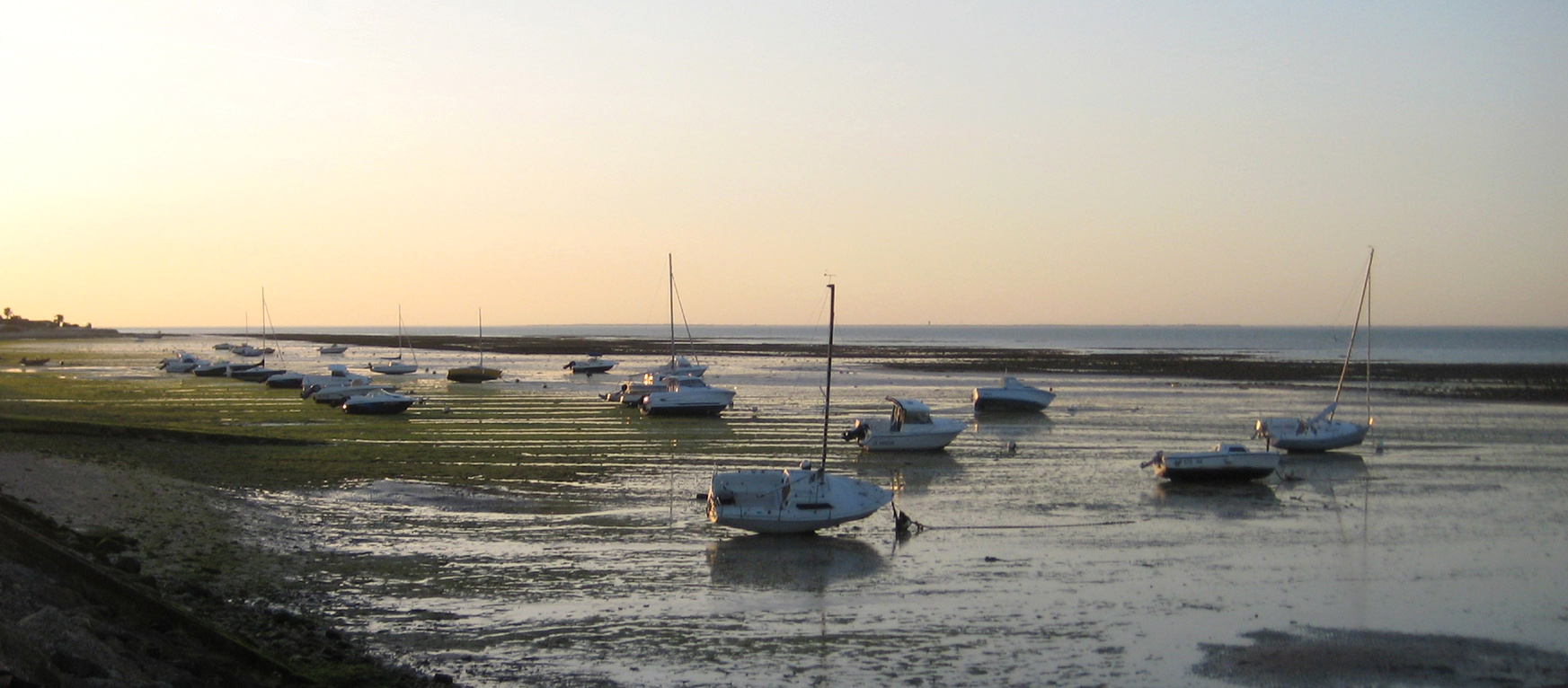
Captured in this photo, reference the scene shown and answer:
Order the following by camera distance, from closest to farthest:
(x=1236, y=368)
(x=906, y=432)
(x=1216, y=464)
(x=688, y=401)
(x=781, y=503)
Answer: (x=781, y=503), (x=1216, y=464), (x=906, y=432), (x=688, y=401), (x=1236, y=368)

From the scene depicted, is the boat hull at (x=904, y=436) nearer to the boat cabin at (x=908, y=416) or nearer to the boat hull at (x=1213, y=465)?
the boat cabin at (x=908, y=416)

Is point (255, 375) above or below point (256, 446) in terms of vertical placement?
above

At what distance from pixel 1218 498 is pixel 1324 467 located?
8395 mm

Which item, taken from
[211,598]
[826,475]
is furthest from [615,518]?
[211,598]

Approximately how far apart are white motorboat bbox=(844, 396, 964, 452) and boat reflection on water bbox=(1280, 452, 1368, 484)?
10479 mm

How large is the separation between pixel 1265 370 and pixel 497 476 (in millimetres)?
72964

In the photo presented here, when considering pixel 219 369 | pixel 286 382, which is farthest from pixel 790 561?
pixel 219 369

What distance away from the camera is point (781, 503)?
76.6 ft

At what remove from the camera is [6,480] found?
23250 mm

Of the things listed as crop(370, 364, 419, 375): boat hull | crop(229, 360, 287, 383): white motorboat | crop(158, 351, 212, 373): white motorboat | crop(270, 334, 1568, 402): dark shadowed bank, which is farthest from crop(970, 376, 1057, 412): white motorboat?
crop(158, 351, 212, 373): white motorboat

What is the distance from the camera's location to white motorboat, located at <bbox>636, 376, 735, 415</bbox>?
48.6 m

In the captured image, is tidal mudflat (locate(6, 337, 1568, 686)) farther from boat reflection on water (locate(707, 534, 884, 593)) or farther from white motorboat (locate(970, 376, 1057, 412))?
white motorboat (locate(970, 376, 1057, 412))

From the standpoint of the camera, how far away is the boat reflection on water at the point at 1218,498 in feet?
91.5

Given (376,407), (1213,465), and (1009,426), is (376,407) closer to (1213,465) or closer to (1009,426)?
(1009,426)
